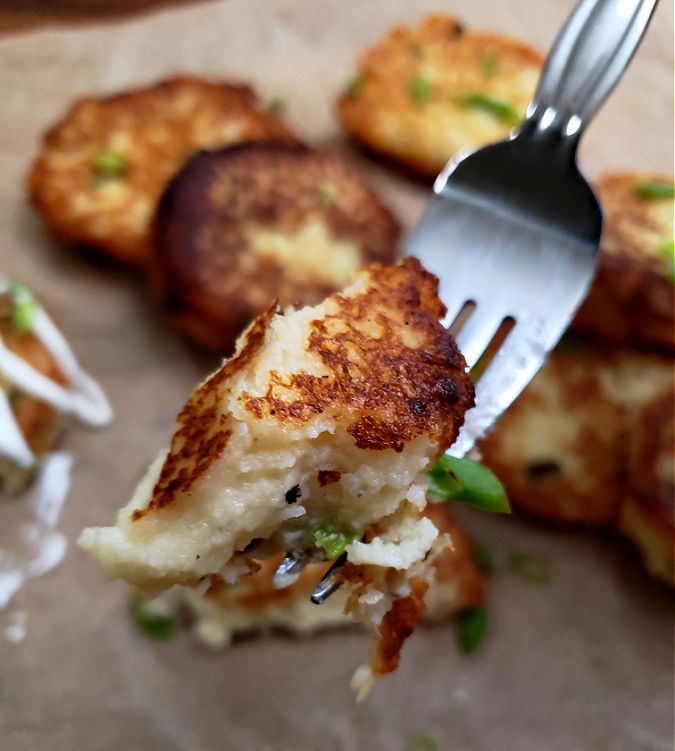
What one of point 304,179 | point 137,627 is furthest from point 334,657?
point 304,179

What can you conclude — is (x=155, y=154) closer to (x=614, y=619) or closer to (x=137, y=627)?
(x=137, y=627)

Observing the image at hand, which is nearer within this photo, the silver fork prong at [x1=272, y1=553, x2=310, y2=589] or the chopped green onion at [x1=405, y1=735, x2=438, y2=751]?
the silver fork prong at [x1=272, y1=553, x2=310, y2=589]

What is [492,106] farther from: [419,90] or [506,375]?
[506,375]

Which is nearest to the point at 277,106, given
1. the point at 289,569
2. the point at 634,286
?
the point at 634,286

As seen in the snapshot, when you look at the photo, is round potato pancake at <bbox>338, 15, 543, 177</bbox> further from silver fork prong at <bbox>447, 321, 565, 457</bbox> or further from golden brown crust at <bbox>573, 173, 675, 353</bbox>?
silver fork prong at <bbox>447, 321, 565, 457</bbox>

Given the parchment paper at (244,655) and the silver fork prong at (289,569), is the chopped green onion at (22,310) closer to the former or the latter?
the parchment paper at (244,655)

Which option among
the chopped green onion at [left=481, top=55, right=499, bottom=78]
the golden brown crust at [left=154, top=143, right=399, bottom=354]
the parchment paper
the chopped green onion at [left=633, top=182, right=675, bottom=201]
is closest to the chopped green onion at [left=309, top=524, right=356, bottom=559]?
the parchment paper
